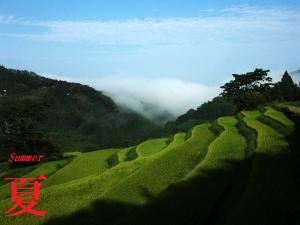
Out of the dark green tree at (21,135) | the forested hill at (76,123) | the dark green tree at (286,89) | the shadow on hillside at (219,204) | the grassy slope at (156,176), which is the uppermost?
the forested hill at (76,123)

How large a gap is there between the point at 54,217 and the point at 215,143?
456 inches

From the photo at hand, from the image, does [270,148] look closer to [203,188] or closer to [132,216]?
[203,188]

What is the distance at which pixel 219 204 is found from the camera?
51.2ft

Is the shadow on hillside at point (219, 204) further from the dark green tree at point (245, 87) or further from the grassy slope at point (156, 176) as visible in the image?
the dark green tree at point (245, 87)

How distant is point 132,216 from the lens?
14.5 meters

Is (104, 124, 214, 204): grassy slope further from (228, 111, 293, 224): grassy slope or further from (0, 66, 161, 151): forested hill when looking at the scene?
(0, 66, 161, 151): forested hill

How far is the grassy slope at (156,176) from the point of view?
17.9 m

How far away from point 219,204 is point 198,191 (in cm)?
Result: 104

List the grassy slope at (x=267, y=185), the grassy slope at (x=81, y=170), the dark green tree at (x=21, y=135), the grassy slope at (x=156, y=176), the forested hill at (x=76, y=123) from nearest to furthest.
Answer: the grassy slope at (x=267, y=185)
the grassy slope at (x=156, y=176)
the grassy slope at (x=81, y=170)
the dark green tree at (x=21, y=135)
the forested hill at (x=76, y=123)

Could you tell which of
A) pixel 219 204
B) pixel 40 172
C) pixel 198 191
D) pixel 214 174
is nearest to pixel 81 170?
pixel 40 172

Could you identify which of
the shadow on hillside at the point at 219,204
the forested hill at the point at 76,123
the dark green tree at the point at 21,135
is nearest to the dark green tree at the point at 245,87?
the dark green tree at the point at 21,135

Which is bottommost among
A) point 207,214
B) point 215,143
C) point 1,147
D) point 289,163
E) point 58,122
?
point 207,214

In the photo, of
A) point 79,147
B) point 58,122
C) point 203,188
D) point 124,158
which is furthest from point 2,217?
point 58,122

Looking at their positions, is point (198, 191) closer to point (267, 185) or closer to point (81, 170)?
point (267, 185)
